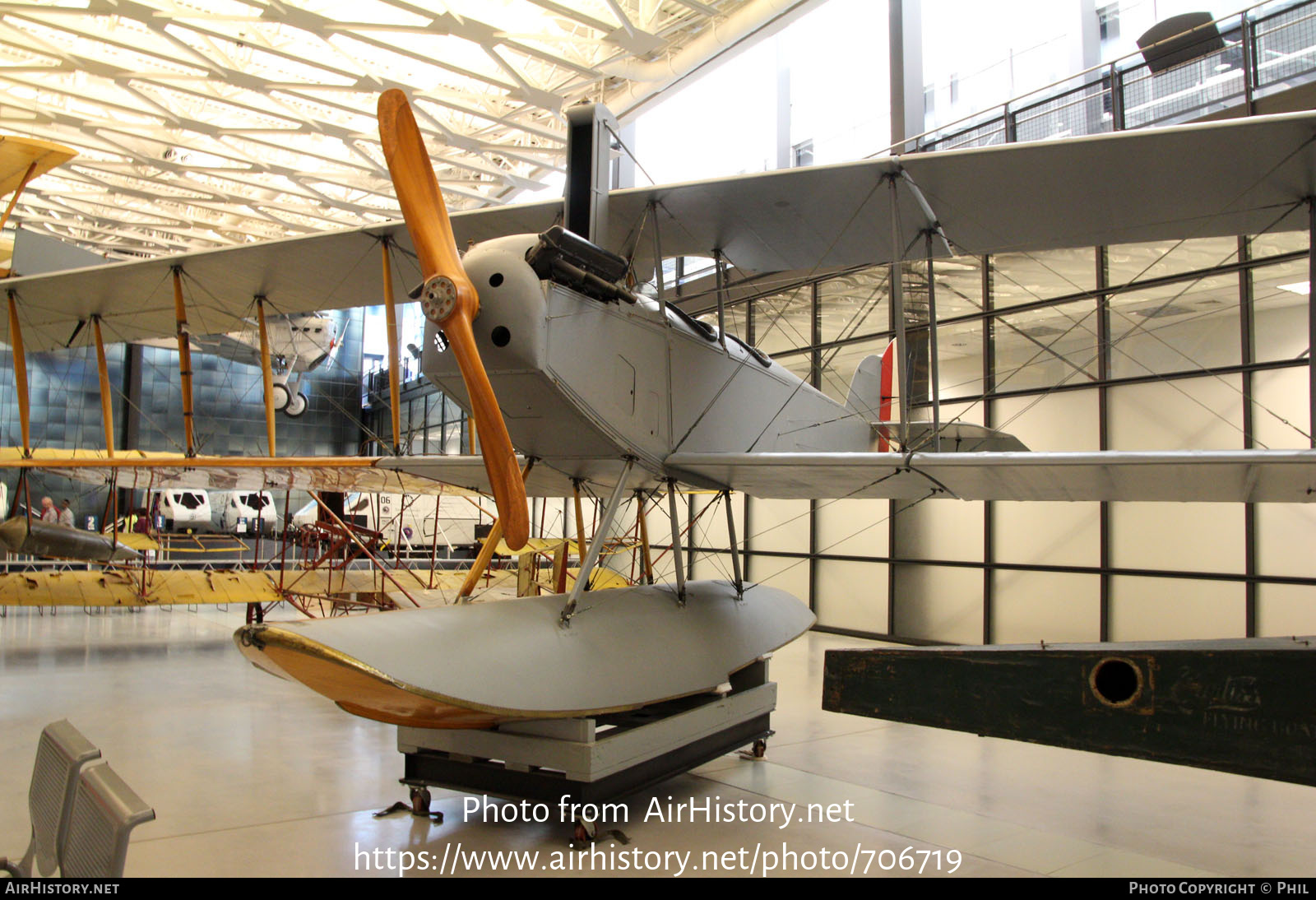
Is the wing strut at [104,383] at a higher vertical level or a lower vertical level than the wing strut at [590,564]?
higher

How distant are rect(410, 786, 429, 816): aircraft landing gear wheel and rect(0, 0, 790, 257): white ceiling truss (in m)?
13.6

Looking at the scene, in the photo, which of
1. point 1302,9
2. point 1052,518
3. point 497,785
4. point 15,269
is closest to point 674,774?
point 497,785

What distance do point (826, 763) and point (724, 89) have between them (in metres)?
17.0

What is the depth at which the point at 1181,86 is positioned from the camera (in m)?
10.2

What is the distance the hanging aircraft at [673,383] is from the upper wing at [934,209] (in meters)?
0.02

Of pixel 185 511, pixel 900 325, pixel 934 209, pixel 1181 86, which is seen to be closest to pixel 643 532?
pixel 900 325

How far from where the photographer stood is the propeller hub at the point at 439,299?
414 centimetres

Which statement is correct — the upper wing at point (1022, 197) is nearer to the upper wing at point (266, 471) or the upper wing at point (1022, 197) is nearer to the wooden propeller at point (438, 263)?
the wooden propeller at point (438, 263)

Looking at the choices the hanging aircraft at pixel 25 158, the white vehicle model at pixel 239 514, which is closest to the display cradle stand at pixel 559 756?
the hanging aircraft at pixel 25 158

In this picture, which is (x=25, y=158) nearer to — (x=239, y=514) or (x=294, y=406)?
(x=239, y=514)

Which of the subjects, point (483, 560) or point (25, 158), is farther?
point (25, 158)

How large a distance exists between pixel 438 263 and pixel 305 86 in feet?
53.0
